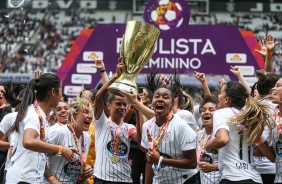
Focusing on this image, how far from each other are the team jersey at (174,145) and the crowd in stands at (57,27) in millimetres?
28146

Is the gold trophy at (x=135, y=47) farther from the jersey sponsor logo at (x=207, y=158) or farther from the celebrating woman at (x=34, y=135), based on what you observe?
the jersey sponsor logo at (x=207, y=158)

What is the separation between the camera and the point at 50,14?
5116 cm

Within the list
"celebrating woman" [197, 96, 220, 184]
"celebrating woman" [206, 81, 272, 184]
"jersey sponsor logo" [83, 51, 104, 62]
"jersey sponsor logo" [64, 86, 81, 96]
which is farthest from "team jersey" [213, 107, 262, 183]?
"jersey sponsor logo" [64, 86, 81, 96]

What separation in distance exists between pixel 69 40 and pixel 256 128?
1535 inches

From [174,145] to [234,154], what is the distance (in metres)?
0.58

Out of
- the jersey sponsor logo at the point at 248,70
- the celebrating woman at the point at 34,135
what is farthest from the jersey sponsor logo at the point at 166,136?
the jersey sponsor logo at the point at 248,70

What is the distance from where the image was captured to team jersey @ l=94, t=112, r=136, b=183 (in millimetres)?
6203

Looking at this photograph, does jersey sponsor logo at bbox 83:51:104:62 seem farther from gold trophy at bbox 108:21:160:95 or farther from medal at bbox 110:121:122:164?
gold trophy at bbox 108:21:160:95

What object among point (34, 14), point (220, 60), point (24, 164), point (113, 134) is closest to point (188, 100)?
point (113, 134)

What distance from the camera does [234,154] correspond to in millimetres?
5316

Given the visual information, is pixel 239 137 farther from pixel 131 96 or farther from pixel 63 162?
pixel 63 162

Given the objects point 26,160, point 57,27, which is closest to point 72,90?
point 26,160

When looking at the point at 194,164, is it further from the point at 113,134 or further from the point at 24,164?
the point at 24,164

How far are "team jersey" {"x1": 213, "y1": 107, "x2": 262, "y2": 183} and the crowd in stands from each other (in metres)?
28.3
